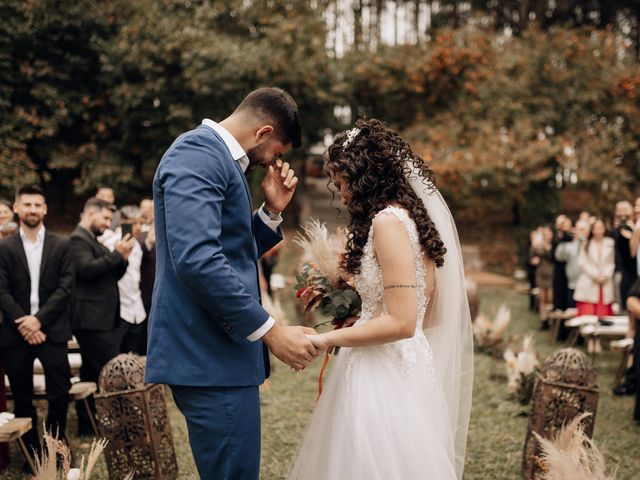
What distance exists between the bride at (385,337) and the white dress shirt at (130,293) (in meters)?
3.81

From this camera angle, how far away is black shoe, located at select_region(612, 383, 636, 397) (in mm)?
7077

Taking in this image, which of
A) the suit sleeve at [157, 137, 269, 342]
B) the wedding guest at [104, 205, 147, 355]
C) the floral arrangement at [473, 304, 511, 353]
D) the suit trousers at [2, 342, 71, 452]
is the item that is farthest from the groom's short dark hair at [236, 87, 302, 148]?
the floral arrangement at [473, 304, 511, 353]

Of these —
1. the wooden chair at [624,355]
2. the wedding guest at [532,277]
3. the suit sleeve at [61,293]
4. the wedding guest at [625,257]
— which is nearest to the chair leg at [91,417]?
the suit sleeve at [61,293]

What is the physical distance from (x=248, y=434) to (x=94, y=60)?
55.2ft

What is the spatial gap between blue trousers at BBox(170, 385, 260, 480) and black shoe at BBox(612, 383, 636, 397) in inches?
236

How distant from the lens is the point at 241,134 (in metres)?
2.56

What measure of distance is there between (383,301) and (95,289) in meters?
3.60

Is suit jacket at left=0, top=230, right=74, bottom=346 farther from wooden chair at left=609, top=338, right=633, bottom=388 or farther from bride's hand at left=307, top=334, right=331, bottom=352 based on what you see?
wooden chair at left=609, top=338, right=633, bottom=388

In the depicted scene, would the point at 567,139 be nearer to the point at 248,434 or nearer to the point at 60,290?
the point at 60,290

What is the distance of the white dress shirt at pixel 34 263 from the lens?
4.88m

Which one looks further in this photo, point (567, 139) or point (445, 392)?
point (567, 139)

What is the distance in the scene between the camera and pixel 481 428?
5898 mm

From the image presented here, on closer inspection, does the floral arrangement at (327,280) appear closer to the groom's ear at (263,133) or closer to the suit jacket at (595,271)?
the groom's ear at (263,133)

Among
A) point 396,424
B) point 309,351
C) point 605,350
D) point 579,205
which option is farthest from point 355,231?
point 579,205
